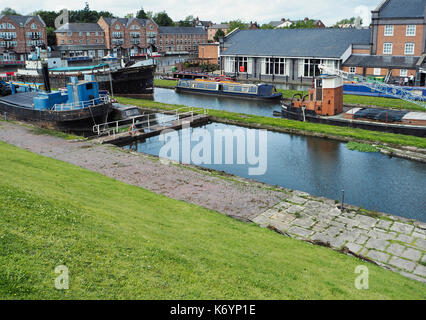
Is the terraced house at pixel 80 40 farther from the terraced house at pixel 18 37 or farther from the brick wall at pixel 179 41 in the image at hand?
the brick wall at pixel 179 41

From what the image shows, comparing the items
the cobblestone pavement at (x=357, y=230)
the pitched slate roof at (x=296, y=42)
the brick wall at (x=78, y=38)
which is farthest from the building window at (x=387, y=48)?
the brick wall at (x=78, y=38)

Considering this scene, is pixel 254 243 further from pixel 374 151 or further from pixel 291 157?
pixel 374 151

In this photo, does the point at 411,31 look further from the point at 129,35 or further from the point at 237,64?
the point at 129,35

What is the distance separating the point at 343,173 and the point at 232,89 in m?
30.9

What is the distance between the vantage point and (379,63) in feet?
173

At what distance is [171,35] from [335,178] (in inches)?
4257

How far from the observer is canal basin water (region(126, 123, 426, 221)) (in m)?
20.1

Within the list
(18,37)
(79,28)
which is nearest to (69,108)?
(18,37)

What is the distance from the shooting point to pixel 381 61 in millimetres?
53094

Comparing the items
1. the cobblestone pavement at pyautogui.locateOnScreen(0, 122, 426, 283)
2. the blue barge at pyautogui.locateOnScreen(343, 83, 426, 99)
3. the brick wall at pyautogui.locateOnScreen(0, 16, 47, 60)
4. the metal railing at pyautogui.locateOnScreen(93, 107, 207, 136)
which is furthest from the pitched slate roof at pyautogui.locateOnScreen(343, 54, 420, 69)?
the brick wall at pyautogui.locateOnScreen(0, 16, 47, 60)

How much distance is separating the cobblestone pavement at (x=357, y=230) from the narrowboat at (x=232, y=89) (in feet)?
108

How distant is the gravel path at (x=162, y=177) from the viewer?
1792cm

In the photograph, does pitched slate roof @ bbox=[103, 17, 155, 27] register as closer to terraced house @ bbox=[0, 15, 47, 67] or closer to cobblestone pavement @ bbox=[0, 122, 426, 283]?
terraced house @ bbox=[0, 15, 47, 67]

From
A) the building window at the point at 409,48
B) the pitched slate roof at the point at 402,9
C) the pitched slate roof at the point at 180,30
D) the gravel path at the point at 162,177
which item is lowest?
the gravel path at the point at 162,177
